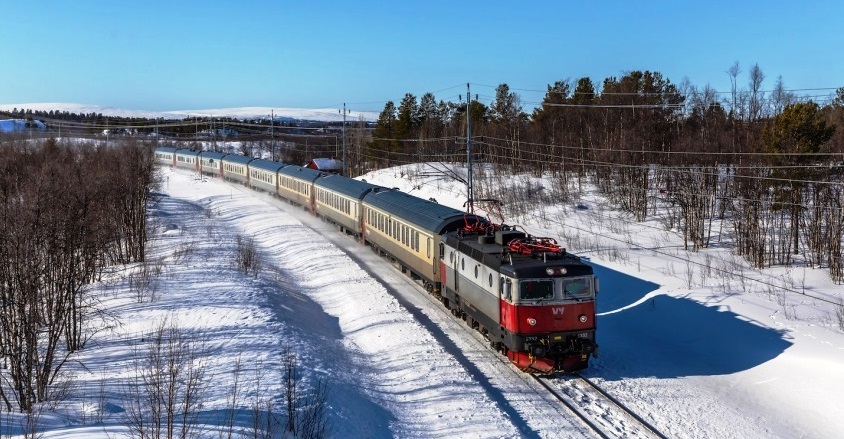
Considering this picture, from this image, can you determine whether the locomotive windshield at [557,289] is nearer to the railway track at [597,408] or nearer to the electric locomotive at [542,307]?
the electric locomotive at [542,307]

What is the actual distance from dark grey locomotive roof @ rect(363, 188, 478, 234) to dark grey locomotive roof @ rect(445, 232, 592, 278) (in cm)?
427

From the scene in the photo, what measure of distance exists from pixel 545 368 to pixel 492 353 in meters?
2.23

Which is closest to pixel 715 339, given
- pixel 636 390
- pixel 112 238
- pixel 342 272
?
pixel 636 390

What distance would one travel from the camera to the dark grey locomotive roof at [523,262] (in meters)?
16.4

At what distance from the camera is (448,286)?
866 inches

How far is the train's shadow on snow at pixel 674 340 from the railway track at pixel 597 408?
3.62 ft

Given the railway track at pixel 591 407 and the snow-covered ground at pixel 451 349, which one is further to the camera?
the snow-covered ground at pixel 451 349

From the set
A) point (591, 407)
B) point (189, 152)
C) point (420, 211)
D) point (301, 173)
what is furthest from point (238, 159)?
point (591, 407)

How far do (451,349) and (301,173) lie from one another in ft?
121

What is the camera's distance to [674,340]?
67.3 feet

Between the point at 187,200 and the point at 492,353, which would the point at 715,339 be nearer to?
the point at 492,353

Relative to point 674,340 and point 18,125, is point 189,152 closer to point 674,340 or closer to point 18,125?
point 18,125

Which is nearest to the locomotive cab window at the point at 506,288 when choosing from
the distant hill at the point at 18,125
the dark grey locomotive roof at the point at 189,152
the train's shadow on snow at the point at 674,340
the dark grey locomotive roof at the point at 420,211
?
the train's shadow on snow at the point at 674,340

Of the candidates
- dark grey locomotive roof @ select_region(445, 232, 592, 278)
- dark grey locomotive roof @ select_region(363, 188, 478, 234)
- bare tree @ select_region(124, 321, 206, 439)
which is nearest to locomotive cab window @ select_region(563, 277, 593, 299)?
dark grey locomotive roof @ select_region(445, 232, 592, 278)
